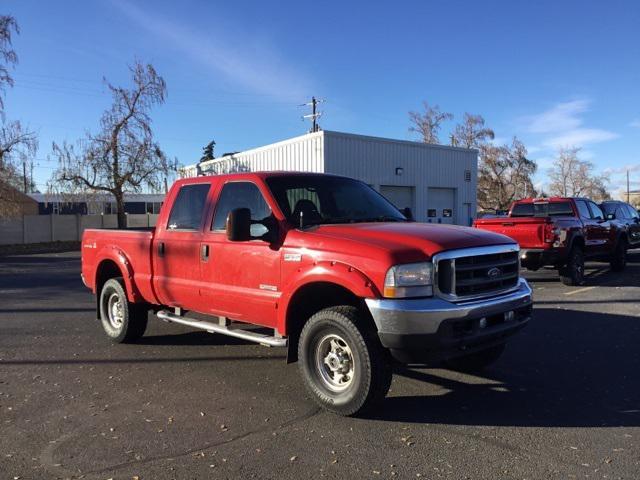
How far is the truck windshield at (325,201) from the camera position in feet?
17.0

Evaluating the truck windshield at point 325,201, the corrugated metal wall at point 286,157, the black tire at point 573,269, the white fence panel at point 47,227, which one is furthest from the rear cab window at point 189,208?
the white fence panel at point 47,227

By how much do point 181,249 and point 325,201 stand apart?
5.59 feet

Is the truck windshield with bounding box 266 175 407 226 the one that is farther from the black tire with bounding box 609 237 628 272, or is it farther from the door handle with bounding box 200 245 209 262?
the black tire with bounding box 609 237 628 272

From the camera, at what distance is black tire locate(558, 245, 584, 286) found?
11.5m

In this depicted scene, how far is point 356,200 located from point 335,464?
2866 mm

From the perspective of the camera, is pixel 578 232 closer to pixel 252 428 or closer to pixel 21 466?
pixel 252 428

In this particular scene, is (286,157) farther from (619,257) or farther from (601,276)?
(601,276)

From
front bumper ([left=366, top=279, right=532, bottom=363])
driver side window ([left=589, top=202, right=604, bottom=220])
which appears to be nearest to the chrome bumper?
front bumper ([left=366, top=279, right=532, bottom=363])

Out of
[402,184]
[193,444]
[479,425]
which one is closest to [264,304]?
[193,444]

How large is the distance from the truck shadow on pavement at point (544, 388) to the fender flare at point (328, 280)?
3.56ft

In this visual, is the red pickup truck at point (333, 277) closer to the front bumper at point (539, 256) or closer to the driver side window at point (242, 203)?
the driver side window at point (242, 203)

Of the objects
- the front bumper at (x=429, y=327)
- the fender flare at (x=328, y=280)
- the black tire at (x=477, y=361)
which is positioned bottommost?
the black tire at (x=477, y=361)

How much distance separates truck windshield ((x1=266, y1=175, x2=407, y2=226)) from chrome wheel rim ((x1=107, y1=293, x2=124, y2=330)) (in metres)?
2.98

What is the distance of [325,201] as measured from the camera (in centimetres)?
548
